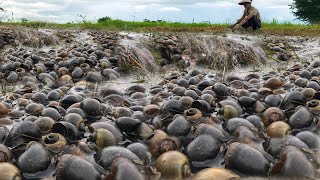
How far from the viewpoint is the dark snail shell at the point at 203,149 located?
295cm

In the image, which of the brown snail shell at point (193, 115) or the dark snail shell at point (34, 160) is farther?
the brown snail shell at point (193, 115)

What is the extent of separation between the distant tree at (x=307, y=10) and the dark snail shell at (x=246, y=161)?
103ft

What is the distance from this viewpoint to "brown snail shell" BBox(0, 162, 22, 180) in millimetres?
2486

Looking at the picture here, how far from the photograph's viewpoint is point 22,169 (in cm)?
279

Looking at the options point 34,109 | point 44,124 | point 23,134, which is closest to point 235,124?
point 44,124

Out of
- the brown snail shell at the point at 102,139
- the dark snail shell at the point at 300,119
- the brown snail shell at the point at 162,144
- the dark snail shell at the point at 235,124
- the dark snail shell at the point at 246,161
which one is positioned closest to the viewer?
the dark snail shell at the point at 246,161

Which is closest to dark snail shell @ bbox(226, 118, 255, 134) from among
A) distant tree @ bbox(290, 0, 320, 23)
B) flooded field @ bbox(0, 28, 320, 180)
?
flooded field @ bbox(0, 28, 320, 180)

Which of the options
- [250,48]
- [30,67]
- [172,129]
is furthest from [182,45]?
[172,129]

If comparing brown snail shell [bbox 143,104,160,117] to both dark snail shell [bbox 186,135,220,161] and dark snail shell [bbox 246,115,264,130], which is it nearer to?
dark snail shell [bbox 246,115,264,130]

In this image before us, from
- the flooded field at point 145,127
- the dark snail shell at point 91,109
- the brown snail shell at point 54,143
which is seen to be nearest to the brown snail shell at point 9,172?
the flooded field at point 145,127

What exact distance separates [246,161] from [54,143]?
150 centimetres

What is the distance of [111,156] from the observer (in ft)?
9.21

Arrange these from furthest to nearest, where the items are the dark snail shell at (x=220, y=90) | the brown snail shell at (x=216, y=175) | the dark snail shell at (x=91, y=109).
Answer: the dark snail shell at (x=220, y=90) < the dark snail shell at (x=91, y=109) < the brown snail shell at (x=216, y=175)

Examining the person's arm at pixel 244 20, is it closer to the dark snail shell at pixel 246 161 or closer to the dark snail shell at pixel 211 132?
the dark snail shell at pixel 211 132
